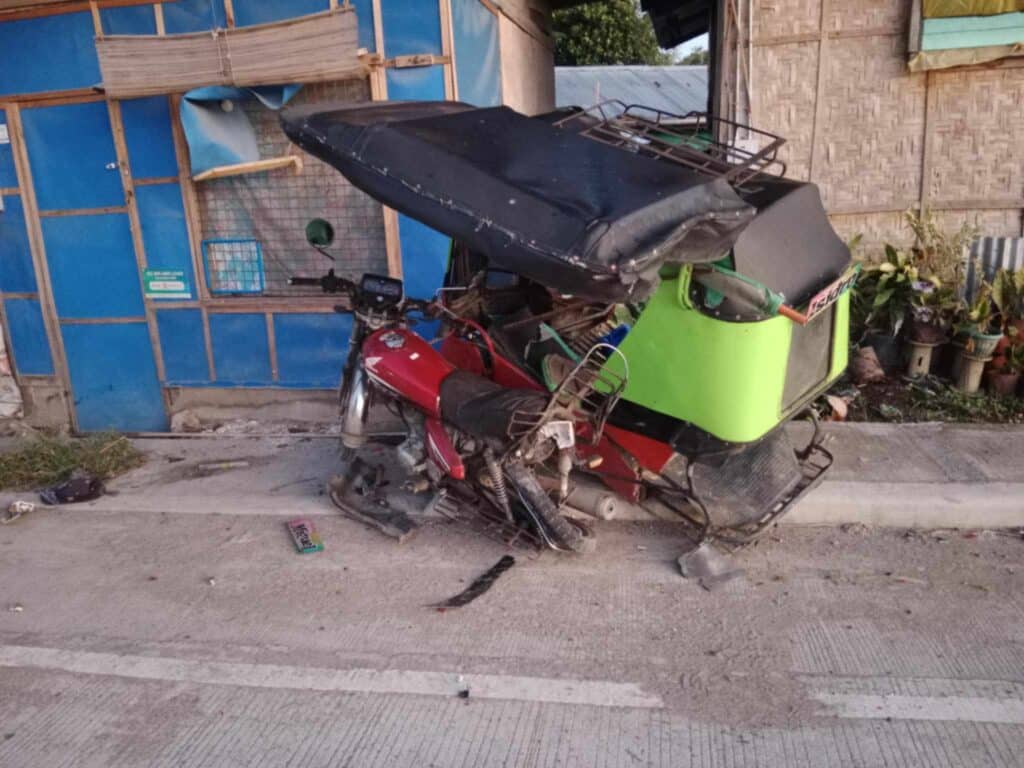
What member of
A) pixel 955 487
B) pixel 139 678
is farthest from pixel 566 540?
pixel 955 487

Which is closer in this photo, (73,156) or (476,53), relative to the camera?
(476,53)

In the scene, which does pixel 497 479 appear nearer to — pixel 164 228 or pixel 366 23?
pixel 366 23

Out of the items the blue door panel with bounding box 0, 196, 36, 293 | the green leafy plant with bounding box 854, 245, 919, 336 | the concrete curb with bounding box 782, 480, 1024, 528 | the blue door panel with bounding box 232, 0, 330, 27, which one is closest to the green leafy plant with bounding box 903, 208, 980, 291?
the green leafy plant with bounding box 854, 245, 919, 336

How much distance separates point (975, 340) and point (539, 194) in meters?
4.04

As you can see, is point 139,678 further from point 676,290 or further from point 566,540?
point 676,290

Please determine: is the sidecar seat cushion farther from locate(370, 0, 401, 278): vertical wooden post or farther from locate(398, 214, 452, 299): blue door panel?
locate(398, 214, 452, 299): blue door panel

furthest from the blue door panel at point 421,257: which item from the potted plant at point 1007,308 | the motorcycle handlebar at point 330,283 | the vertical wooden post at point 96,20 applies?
the potted plant at point 1007,308

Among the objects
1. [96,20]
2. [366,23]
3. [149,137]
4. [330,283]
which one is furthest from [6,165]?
[330,283]

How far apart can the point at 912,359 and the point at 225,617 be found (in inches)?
200

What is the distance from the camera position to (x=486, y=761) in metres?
2.56

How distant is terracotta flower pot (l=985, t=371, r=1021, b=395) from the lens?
217 inches

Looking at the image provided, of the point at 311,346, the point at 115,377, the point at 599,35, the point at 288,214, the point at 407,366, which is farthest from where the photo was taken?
the point at 599,35

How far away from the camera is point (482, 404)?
3.72 metres

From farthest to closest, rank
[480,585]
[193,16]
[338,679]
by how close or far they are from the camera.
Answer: [193,16] → [480,585] → [338,679]
